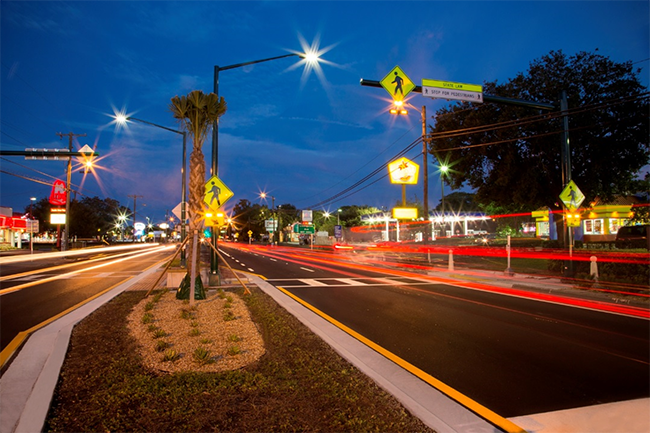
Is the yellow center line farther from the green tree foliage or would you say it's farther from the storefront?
the green tree foliage

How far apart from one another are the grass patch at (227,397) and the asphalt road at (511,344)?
52.4 inches

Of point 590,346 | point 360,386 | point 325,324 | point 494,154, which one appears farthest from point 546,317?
point 494,154

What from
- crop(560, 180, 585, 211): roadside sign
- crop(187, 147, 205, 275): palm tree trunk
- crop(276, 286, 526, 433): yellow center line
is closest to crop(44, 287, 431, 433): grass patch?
crop(276, 286, 526, 433): yellow center line

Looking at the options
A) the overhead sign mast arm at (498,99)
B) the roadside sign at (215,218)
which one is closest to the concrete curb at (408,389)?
the roadside sign at (215,218)

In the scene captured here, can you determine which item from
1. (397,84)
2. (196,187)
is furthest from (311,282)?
(397,84)

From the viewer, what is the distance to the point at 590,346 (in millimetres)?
6570

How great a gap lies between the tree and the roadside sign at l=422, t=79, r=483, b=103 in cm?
927

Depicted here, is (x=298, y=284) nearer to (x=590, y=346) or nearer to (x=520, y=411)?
(x=590, y=346)

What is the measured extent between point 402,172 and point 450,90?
615 inches

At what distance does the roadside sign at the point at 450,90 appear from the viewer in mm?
11703

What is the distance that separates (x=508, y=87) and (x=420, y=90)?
1559cm

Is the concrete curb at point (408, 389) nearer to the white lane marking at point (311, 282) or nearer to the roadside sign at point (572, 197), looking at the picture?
the white lane marking at point (311, 282)

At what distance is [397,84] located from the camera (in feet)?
37.8

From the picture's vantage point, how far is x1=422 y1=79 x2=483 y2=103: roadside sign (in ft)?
38.4
